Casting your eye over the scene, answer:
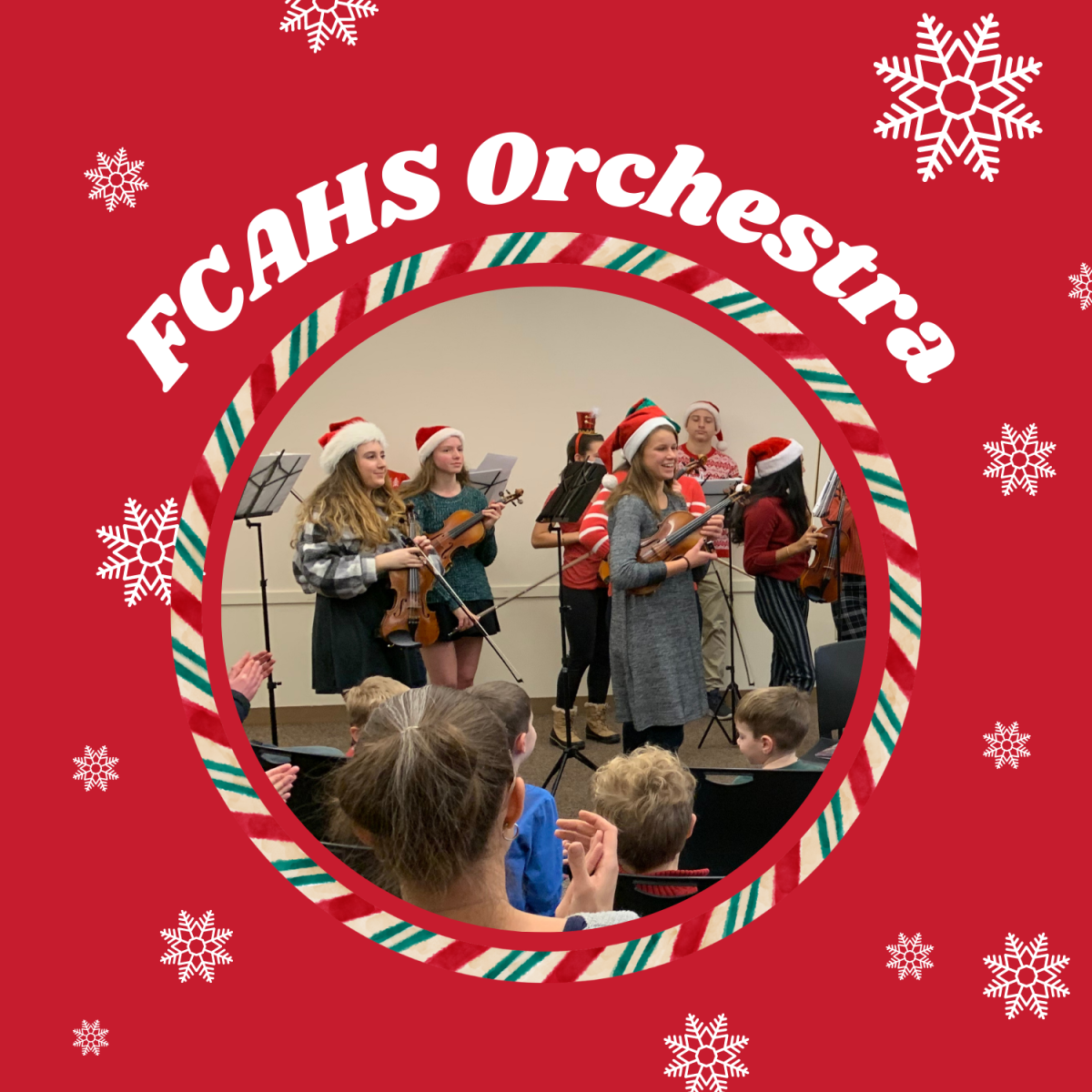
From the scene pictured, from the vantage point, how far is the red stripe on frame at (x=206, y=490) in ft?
4.64

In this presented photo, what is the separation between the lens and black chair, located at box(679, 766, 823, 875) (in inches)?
65.4

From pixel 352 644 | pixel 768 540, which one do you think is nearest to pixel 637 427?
pixel 768 540

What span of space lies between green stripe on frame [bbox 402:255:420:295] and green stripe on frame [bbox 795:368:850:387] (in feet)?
2.00

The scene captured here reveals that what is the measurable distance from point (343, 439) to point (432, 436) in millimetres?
222

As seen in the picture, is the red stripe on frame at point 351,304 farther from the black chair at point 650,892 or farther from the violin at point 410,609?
the black chair at point 650,892

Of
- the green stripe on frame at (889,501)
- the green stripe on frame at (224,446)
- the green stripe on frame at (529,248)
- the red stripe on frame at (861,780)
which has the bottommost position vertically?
the green stripe on frame at (224,446)

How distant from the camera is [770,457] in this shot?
205cm

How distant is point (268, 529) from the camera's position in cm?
188

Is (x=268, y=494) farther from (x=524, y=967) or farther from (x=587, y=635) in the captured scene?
(x=524, y=967)

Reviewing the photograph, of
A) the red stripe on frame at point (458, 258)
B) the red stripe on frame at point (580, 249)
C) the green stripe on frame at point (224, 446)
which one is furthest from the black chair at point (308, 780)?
the red stripe on frame at point (580, 249)

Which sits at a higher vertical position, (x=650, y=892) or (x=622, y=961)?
(x=650, y=892)

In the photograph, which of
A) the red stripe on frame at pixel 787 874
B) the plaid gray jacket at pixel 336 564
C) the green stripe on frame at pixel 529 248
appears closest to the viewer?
the green stripe on frame at pixel 529 248

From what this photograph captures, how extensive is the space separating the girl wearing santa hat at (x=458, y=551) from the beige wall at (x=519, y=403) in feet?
0.10

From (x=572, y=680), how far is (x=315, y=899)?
3.10ft
